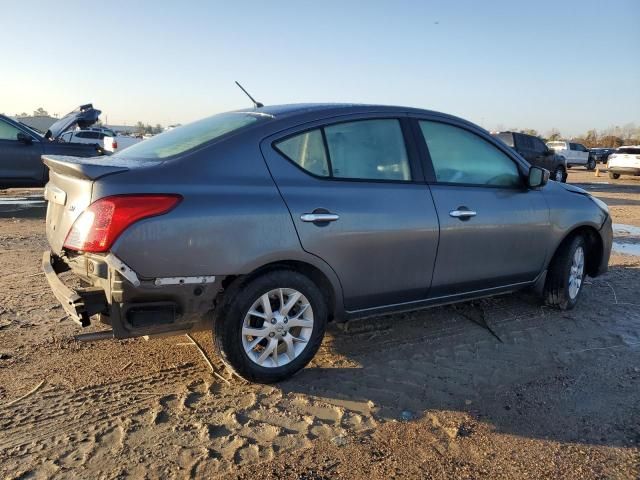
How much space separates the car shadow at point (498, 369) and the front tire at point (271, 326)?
0.19m

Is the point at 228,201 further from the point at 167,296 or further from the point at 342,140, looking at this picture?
the point at 342,140

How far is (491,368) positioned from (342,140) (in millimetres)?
1880

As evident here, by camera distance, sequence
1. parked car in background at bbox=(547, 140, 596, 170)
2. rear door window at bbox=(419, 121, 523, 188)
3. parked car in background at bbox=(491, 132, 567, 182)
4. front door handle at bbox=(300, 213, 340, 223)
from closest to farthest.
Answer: front door handle at bbox=(300, 213, 340, 223), rear door window at bbox=(419, 121, 523, 188), parked car in background at bbox=(491, 132, 567, 182), parked car in background at bbox=(547, 140, 596, 170)

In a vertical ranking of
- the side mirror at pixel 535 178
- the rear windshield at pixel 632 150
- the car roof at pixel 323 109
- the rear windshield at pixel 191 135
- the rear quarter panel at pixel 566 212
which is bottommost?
the rear quarter panel at pixel 566 212

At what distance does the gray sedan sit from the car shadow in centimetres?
34

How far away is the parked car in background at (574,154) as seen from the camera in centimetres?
3466

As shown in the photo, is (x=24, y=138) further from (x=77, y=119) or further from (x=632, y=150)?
(x=632, y=150)

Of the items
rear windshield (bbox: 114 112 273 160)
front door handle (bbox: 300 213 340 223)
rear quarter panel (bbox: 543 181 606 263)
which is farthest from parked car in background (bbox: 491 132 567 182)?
front door handle (bbox: 300 213 340 223)

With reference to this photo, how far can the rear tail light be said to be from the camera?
285cm

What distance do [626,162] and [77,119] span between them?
22.9 metres

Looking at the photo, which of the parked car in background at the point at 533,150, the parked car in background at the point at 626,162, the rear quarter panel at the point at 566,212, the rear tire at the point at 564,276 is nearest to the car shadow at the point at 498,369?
the rear tire at the point at 564,276

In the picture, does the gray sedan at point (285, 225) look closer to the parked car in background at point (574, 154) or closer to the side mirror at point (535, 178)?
the side mirror at point (535, 178)

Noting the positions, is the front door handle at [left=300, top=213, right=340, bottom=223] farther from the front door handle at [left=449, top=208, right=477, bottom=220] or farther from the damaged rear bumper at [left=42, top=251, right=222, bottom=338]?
the front door handle at [left=449, top=208, right=477, bottom=220]

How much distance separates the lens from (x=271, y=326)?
3.32 meters
